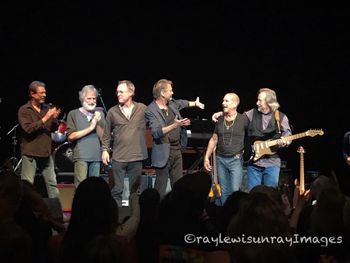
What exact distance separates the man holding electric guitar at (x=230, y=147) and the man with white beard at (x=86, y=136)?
5.02ft

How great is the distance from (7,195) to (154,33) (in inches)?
349

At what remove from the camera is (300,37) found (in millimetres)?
11719

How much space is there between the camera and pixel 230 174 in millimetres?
7340

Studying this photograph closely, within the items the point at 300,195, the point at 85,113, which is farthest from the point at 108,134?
the point at 300,195

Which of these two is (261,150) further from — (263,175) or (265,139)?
(263,175)

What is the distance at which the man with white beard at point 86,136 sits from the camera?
712 centimetres

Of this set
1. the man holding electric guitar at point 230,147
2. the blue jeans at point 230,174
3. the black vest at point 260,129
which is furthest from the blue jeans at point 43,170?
the black vest at point 260,129

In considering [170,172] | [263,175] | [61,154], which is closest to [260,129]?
[263,175]

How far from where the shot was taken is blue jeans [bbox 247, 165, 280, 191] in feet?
24.2

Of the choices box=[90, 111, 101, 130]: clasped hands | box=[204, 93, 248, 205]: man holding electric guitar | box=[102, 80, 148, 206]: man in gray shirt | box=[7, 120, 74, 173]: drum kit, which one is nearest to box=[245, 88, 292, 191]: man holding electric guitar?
box=[204, 93, 248, 205]: man holding electric guitar

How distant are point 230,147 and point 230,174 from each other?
0.36 m

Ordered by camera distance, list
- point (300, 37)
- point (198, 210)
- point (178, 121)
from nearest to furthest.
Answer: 1. point (198, 210)
2. point (178, 121)
3. point (300, 37)

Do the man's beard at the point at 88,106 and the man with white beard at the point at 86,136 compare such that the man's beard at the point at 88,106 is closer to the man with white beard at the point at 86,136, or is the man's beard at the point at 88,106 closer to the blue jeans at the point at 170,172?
the man with white beard at the point at 86,136

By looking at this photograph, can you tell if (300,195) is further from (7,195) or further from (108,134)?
(108,134)
